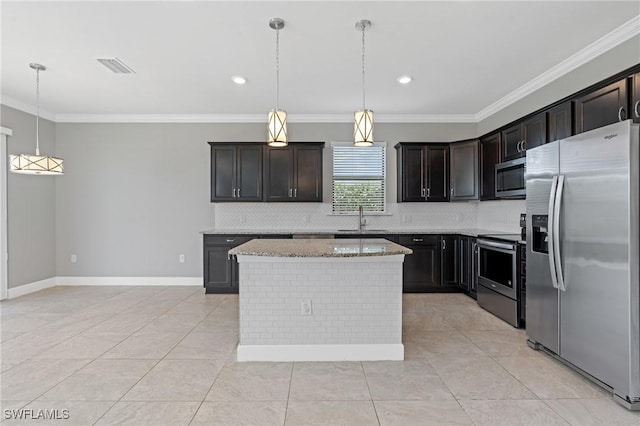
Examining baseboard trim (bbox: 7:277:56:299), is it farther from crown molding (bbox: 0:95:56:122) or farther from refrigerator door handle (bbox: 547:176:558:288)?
refrigerator door handle (bbox: 547:176:558:288)

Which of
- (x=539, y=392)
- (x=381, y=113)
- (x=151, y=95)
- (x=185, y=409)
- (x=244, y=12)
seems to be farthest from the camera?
(x=381, y=113)

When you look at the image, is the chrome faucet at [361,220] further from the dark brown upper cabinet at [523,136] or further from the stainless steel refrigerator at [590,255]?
the stainless steel refrigerator at [590,255]

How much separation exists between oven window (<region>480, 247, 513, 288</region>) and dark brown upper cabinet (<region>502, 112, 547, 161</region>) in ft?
3.81

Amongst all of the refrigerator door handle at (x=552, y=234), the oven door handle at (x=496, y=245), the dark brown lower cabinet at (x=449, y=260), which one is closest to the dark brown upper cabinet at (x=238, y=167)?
the dark brown lower cabinet at (x=449, y=260)

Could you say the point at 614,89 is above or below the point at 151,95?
below

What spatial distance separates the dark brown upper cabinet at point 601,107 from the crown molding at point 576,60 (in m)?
0.55

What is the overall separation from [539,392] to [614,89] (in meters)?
2.38

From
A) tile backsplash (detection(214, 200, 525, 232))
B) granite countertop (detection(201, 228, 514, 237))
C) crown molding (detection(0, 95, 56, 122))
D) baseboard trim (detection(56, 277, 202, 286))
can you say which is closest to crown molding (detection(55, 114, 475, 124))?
crown molding (detection(0, 95, 56, 122))

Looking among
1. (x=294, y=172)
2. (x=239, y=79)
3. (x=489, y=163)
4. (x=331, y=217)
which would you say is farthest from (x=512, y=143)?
(x=239, y=79)

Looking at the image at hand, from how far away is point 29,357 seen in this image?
3.01 metres

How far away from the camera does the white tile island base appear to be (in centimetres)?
291

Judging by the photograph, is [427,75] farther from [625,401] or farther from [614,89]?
[625,401]

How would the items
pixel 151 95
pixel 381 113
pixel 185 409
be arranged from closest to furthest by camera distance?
pixel 185 409 < pixel 151 95 < pixel 381 113

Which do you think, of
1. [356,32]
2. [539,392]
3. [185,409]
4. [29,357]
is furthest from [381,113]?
[29,357]
